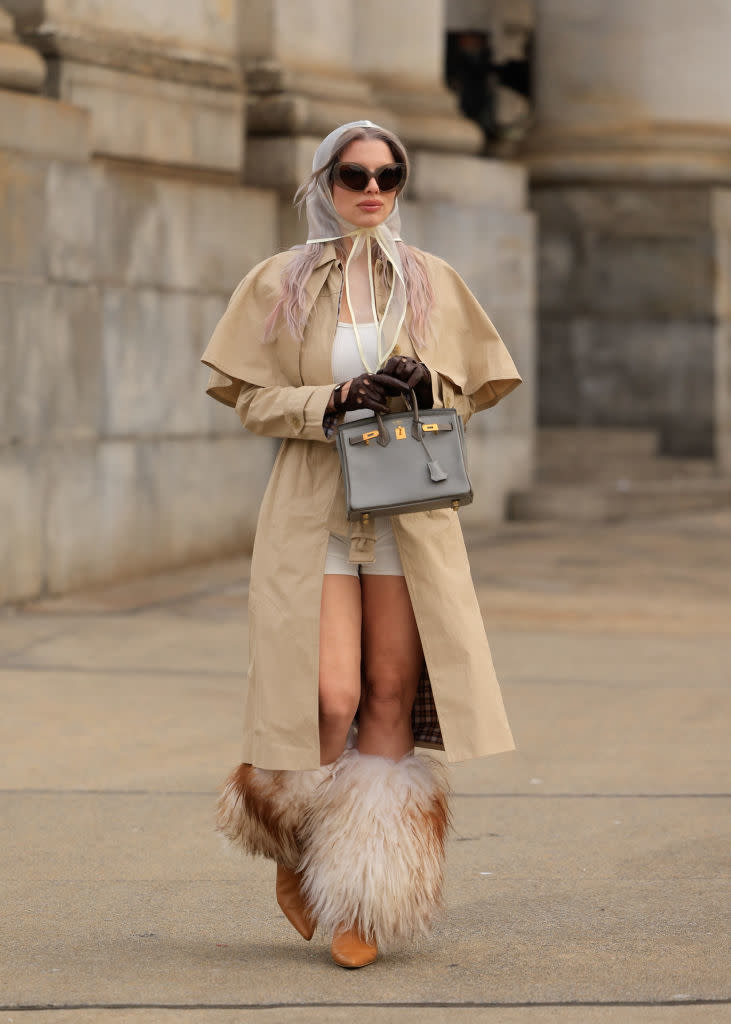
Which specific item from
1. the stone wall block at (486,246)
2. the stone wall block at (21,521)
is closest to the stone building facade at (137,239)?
the stone wall block at (21,521)

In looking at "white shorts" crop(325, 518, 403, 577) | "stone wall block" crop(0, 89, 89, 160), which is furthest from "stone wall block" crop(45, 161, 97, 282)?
"white shorts" crop(325, 518, 403, 577)

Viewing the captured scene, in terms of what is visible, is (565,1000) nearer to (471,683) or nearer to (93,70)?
(471,683)

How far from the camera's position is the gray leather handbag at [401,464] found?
4.05 metres

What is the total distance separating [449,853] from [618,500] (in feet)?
31.9

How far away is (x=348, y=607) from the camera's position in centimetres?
418

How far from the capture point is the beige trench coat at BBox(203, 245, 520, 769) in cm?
415

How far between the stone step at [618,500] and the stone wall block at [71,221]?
5.17 metres

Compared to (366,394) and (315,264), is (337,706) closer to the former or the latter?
(366,394)

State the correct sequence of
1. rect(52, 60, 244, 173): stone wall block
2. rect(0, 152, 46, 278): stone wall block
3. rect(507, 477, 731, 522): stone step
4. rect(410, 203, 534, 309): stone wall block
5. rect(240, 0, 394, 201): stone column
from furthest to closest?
rect(507, 477, 731, 522): stone step → rect(410, 203, 534, 309): stone wall block → rect(240, 0, 394, 201): stone column → rect(52, 60, 244, 173): stone wall block → rect(0, 152, 46, 278): stone wall block

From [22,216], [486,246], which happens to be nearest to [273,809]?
[22,216]

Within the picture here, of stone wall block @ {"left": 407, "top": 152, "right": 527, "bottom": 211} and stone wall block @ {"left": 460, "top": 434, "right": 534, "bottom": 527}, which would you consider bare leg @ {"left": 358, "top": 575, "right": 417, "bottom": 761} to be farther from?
stone wall block @ {"left": 460, "top": 434, "right": 534, "bottom": 527}

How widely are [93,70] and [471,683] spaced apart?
6.84 meters

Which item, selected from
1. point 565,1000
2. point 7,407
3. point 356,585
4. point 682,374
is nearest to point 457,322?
point 356,585

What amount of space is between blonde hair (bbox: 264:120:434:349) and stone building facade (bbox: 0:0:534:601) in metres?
5.09
